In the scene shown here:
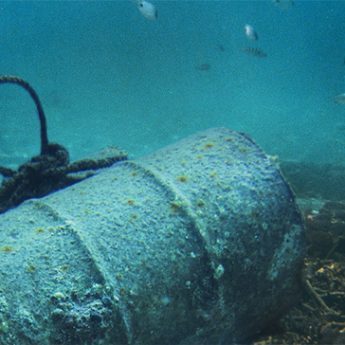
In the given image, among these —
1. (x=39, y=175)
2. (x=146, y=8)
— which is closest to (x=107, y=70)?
(x=146, y=8)

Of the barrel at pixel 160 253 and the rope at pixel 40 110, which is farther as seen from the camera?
the rope at pixel 40 110

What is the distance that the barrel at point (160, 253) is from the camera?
1.96m

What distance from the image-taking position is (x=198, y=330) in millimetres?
2346

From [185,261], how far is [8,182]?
2.07m

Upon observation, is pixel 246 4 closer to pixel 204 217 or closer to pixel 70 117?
pixel 70 117

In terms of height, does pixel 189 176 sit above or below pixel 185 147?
below

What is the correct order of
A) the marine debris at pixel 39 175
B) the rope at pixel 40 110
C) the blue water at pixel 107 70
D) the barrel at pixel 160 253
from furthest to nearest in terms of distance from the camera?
1. the blue water at pixel 107 70
2. the rope at pixel 40 110
3. the marine debris at pixel 39 175
4. the barrel at pixel 160 253

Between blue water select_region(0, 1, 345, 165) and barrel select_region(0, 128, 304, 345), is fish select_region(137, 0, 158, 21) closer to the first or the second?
barrel select_region(0, 128, 304, 345)

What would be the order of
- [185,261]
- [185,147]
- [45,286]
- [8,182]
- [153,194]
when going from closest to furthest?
[45,286] < [185,261] < [153,194] < [185,147] < [8,182]

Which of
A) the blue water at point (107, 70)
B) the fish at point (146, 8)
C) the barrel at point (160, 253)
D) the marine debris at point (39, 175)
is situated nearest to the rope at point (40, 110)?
the marine debris at point (39, 175)

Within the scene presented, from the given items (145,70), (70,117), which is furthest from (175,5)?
(70,117)

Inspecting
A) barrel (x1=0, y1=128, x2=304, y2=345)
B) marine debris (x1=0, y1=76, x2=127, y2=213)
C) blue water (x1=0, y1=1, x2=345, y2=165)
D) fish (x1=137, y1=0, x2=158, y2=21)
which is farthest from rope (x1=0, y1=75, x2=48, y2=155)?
blue water (x1=0, y1=1, x2=345, y2=165)

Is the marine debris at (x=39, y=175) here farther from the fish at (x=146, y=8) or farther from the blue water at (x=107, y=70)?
the blue water at (x=107, y=70)

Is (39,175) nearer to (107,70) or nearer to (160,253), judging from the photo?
(160,253)
